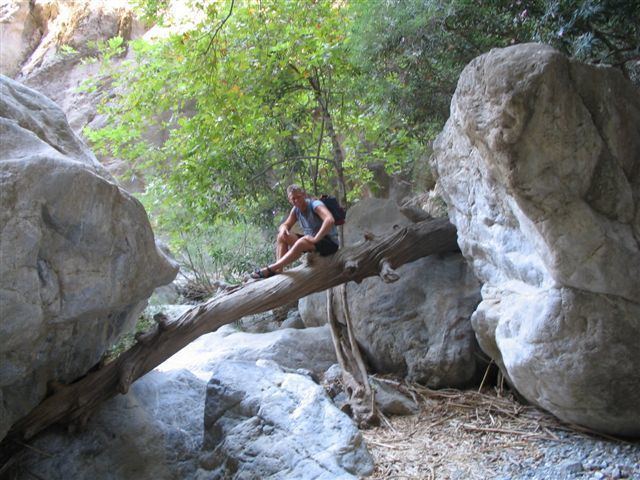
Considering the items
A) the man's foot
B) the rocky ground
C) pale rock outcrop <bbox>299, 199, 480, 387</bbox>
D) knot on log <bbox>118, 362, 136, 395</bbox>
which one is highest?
the man's foot

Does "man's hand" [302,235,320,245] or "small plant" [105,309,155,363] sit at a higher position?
"man's hand" [302,235,320,245]

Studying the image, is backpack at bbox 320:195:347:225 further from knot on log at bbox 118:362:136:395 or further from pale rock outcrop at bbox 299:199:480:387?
knot on log at bbox 118:362:136:395

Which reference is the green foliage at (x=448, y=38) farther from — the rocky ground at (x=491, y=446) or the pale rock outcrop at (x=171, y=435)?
the pale rock outcrop at (x=171, y=435)

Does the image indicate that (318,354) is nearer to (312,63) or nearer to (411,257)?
(411,257)

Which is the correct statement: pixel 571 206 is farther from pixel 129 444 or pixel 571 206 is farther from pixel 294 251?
pixel 129 444

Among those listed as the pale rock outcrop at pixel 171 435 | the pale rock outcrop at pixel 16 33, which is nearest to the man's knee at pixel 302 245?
the pale rock outcrop at pixel 171 435

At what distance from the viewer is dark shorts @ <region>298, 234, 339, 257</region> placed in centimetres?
689

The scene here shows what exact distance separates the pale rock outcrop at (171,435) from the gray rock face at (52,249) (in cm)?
58

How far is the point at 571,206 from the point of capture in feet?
14.3

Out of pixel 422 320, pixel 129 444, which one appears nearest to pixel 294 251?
pixel 422 320

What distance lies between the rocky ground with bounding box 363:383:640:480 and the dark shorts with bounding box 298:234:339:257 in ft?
6.71

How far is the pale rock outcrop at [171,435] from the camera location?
4.71 meters

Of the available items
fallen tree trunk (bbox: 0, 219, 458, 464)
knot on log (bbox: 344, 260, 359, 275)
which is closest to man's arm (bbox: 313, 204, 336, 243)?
→ fallen tree trunk (bbox: 0, 219, 458, 464)

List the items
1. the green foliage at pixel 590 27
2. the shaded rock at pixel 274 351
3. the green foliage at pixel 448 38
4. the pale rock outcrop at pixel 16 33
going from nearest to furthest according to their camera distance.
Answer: the green foliage at pixel 590 27 < the green foliage at pixel 448 38 < the shaded rock at pixel 274 351 < the pale rock outcrop at pixel 16 33
